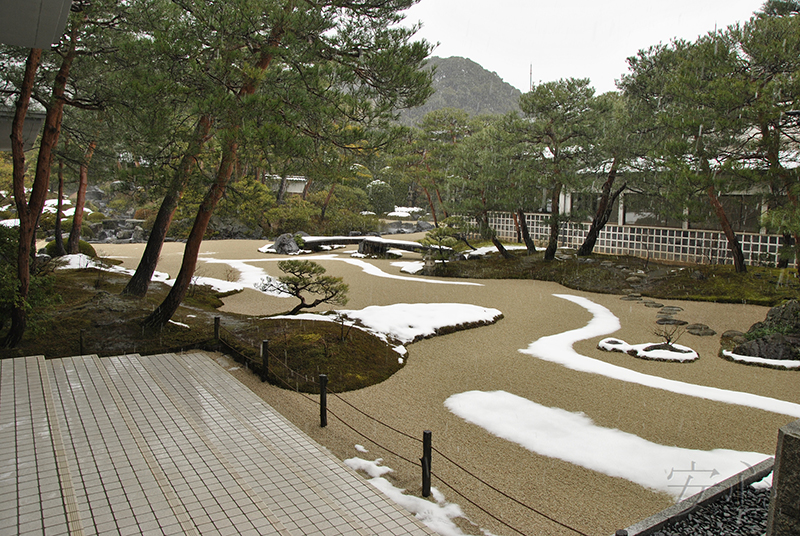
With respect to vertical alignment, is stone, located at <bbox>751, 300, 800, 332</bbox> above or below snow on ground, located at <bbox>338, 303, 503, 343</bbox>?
above

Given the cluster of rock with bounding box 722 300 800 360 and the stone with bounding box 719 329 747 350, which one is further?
the stone with bounding box 719 329 747 350

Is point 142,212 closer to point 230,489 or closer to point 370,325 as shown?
point 370,325

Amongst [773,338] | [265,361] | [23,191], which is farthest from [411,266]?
[23,191]

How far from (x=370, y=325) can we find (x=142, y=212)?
24.9m

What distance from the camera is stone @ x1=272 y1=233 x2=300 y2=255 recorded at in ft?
71.9

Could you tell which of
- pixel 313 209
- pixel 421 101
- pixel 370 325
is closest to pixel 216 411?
pixel 370 325

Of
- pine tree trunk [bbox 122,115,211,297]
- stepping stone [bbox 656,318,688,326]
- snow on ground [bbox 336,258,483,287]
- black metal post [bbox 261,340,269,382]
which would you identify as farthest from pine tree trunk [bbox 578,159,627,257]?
black metal post [bbox 261,340,269,382]

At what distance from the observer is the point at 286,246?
22.0 m

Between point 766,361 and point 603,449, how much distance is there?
14.2 feet

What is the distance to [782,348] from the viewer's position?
25.7 ft

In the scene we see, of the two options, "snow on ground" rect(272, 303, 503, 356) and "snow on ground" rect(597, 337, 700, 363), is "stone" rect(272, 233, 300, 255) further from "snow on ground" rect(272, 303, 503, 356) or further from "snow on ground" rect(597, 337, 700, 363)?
"snow on ground" rect(597, 337, 700, 363)

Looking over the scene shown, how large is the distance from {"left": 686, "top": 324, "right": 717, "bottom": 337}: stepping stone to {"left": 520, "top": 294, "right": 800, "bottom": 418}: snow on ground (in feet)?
4.03

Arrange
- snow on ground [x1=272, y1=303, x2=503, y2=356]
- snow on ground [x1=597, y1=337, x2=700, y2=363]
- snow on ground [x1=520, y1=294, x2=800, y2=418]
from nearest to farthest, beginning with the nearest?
snow on ground [x1=520, y1=294, x2=800, y2=418], snow on ground [x1=597, y1=337, x2=700, y2=363], snow on ground [x1=272, y1=303, x2=503, y2=356]

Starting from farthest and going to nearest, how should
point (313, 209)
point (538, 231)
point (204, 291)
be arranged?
point (313, 209), point (538, 231), point (204, 291)
